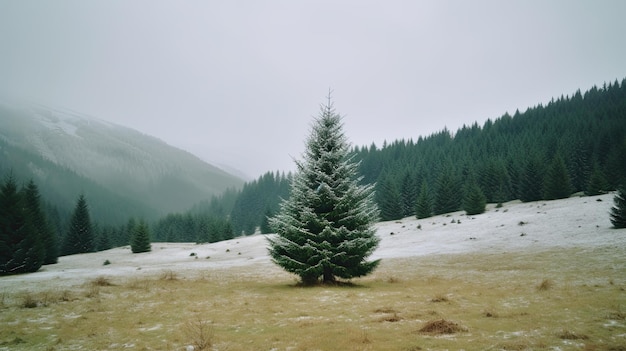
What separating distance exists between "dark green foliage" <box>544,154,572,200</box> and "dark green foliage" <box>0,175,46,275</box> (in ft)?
282

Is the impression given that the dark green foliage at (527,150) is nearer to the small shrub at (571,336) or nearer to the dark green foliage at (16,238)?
the small shrub at (571,336)

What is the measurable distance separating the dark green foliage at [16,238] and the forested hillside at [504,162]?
6820cm

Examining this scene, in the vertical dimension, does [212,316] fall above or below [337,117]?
below

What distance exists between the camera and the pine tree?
19156 mm

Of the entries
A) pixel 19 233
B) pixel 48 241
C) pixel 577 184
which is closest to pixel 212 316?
pixel 19 233

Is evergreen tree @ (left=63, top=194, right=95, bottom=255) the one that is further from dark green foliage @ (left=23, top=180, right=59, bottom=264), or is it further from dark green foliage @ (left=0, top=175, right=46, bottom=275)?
dark green foliage @ (left=0, top=175, right=46, bottom=275)

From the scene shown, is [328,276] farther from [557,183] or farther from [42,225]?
[557,183]

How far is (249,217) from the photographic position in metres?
154

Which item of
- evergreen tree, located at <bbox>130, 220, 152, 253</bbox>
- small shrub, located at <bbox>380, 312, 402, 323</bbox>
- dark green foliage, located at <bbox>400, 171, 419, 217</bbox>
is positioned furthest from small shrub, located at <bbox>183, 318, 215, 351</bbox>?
dark green foliage, located at <bbox>400, 171, 419, 217</bbox>

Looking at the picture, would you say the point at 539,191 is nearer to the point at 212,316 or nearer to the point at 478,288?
the point at 478,288

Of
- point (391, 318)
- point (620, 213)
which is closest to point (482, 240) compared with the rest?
point (620, 213)

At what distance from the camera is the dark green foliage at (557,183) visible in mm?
66438

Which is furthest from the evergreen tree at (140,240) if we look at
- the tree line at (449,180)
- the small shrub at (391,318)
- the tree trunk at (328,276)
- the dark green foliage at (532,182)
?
the dark green foliage at (532,182)

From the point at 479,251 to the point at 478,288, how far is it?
65.0 ft
